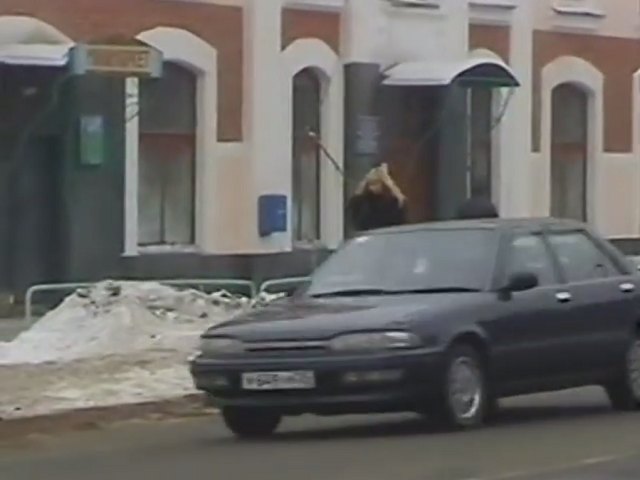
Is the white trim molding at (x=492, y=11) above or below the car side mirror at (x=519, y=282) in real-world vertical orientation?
above

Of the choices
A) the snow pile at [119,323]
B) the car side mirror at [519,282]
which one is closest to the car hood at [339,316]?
the car side mirror at [519,282]

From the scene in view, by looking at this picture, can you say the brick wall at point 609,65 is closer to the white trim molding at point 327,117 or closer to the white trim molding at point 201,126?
the white trim molding at point 327,117

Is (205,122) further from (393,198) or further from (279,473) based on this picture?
(279,473)

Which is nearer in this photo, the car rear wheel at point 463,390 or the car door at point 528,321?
the car rear wheel at point 463,390

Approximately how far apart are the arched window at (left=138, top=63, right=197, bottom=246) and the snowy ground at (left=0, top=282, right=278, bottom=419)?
5.87 m

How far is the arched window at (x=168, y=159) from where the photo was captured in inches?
1169

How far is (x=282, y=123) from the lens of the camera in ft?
102

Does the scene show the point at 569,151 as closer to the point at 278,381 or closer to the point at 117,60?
the point at 117,60

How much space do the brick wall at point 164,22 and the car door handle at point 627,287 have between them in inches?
433

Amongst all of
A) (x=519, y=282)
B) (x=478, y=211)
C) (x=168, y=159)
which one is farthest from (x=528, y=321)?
(x=168, y=159)

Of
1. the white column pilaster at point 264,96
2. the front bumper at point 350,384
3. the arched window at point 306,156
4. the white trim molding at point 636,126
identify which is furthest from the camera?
the white trim molding at point 636,126

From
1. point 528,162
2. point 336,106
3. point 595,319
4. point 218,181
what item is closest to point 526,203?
point 528,162

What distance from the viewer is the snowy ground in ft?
61.8

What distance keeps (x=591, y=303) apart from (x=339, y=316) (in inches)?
100.0
